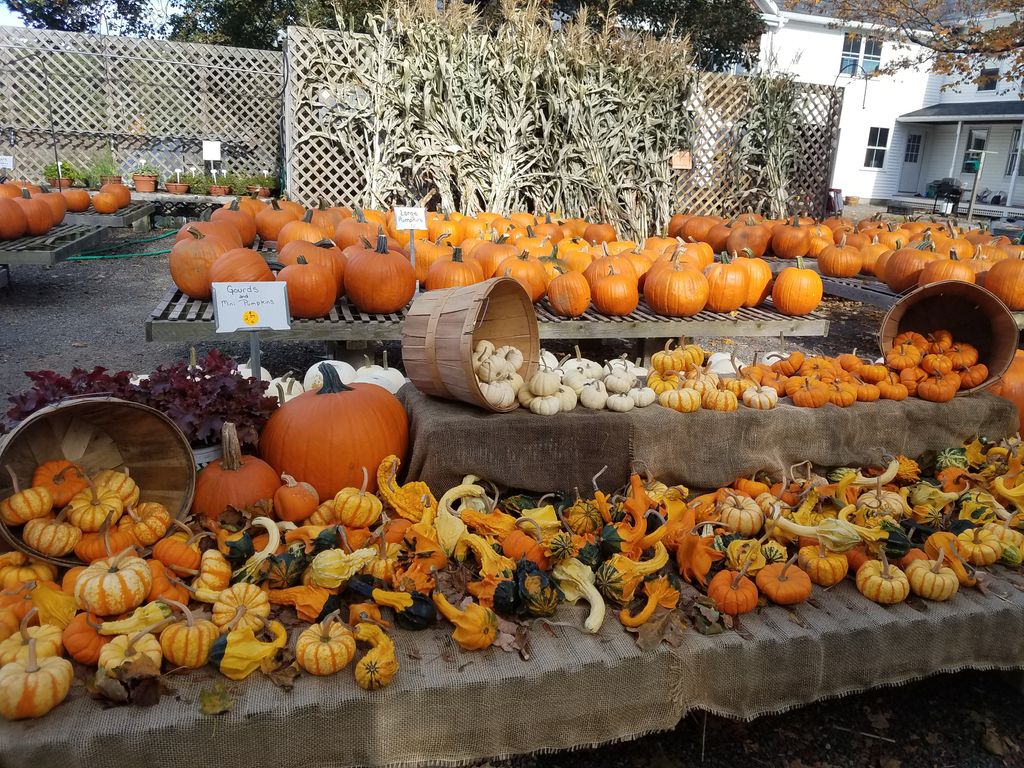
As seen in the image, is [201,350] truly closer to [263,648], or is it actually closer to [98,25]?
[263,648]

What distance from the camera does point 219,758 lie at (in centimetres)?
168

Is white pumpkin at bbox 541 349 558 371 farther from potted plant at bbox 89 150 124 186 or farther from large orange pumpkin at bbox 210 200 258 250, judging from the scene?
potted plant at bbox 89 150 124 186

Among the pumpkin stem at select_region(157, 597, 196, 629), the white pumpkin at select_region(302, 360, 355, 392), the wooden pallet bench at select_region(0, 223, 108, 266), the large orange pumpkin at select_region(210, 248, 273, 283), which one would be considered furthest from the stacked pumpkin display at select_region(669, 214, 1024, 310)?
the wooden pallet bench at select_region(0, 223, 108, 266)

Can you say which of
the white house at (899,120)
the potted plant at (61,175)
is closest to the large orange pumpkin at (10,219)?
the potted plant at (61,175)

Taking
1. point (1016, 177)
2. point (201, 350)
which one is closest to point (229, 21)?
point (201, 350)

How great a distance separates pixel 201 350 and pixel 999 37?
Result: 10418mm

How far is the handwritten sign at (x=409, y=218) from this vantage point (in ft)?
14.8

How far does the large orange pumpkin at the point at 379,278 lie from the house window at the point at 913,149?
87.3 ft

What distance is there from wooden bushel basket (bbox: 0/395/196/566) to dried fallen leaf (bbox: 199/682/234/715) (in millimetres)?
732

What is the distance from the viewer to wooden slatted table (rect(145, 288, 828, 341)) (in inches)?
163

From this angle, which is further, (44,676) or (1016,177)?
(1016,177)

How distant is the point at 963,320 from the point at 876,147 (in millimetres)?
24973

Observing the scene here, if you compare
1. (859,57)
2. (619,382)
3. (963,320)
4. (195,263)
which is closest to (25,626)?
(619,382)

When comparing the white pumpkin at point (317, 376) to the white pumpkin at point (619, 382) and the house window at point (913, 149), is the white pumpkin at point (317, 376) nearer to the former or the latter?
the white pumpkin at point (619, 382)
